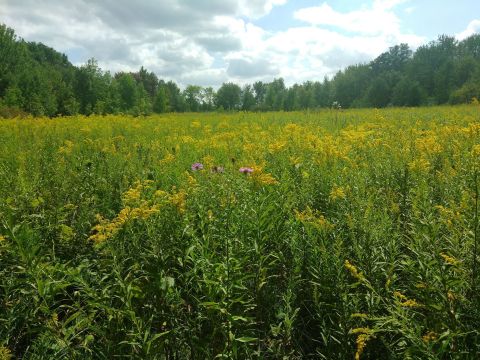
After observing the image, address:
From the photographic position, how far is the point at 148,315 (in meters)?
2.41

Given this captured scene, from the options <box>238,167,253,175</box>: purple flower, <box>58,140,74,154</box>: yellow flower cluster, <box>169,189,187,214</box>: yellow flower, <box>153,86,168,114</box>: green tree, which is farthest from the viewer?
<box>153,86,168,114</box>: green tree

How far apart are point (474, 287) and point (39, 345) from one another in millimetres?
2562

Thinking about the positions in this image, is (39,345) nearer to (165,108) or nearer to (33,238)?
(33,238)

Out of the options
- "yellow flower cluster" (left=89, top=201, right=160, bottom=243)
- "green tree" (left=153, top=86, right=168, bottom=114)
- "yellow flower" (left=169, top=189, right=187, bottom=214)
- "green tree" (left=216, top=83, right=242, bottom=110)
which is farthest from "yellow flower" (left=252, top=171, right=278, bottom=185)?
"green tree" (left=216, top=83, right=242, bottom=110)

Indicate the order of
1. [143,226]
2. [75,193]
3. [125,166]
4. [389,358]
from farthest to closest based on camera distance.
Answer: [125,166], [75,193], [143,226], [389,358]

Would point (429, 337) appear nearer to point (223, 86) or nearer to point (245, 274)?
point (245, 274)

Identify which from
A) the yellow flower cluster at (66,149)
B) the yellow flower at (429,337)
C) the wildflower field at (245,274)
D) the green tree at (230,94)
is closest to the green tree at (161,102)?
the green tree at (230,94)

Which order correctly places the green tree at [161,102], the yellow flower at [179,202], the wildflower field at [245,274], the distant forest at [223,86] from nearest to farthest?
the wildflower field at [245,274] < the yellow flower at [179,202] < the distant forest at [223,86] < the green tree at [161,102]

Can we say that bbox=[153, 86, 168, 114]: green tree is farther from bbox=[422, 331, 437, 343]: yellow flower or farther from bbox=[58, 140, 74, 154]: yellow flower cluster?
bbox=[422, 331, 437, 343]: yellow flower

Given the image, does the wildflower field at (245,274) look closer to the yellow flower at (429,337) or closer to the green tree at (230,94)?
the yellow flower at (429,337)

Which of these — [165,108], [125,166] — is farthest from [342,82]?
[125,166]

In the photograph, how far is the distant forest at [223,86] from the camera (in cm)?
4003

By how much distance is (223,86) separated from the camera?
9394 cm

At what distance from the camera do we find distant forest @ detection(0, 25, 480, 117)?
40.0 metres
